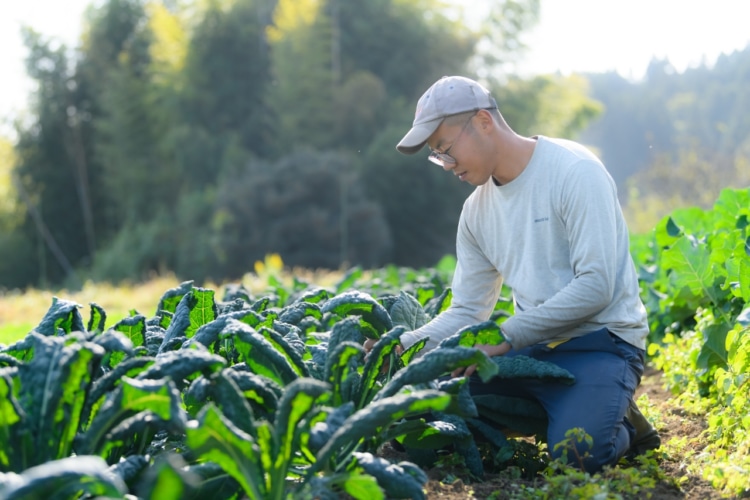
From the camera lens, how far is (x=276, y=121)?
31109 mm

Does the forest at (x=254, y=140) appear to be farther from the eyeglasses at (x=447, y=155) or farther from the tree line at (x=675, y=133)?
the eyeglasses at (x=447, y=155)

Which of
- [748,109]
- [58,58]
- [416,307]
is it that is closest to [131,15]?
[58,58]

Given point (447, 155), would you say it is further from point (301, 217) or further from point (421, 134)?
point (301, 217)

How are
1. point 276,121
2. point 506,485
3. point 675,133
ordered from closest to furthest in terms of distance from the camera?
point 506,485 → point 276,121 → point 675,133

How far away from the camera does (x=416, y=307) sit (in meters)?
3.57

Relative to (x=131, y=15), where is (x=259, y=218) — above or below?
below

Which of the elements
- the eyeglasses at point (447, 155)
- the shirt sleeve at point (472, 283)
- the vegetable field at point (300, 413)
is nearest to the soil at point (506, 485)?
the vegetable field at point (300, 413)

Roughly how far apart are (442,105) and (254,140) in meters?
29.9

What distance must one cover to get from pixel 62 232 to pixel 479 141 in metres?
37.5

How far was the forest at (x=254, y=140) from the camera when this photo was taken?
27.6 m

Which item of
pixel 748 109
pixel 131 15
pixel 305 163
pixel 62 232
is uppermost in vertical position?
pixel 131 15

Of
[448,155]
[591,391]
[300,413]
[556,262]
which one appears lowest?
[591,391]

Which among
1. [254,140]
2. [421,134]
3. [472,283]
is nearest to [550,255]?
[472,283]

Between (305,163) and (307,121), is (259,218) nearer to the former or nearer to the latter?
(305,163)
